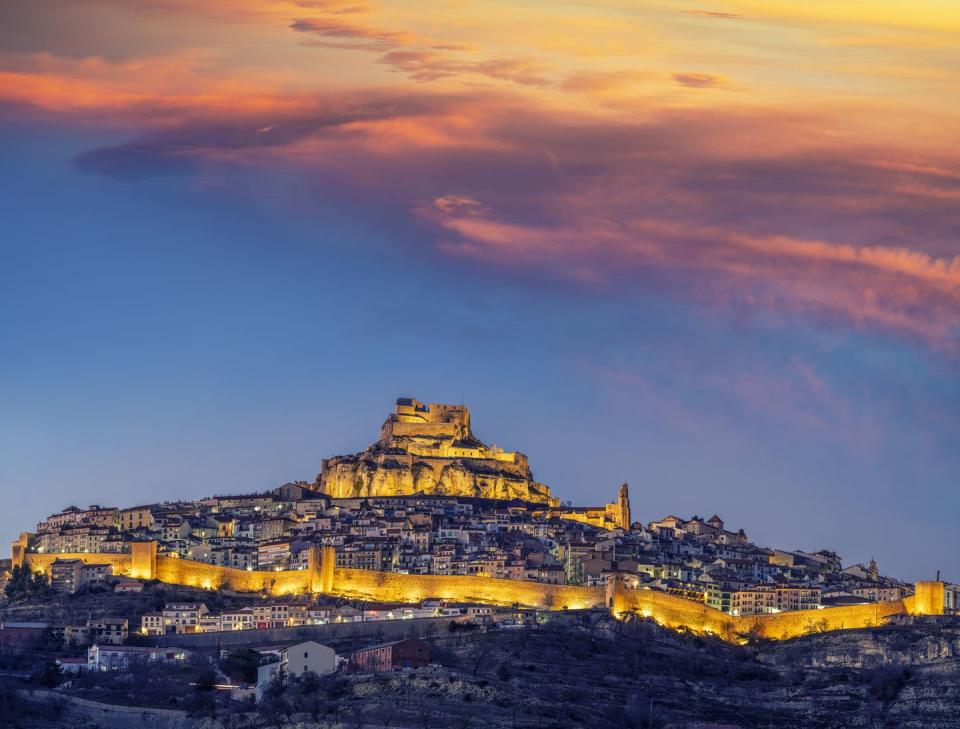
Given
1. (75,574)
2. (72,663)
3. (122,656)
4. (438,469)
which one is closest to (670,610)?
(122,656)

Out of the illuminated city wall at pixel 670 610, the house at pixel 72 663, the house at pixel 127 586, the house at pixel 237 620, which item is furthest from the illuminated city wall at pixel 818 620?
the house at pixel 72 663

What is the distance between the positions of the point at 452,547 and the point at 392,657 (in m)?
21.7

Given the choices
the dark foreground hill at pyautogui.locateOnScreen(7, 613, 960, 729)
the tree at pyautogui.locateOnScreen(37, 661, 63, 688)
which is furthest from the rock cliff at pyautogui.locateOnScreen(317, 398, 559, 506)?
the tree at pyautogui.locateOnScreen(37, 661, 63, 688)

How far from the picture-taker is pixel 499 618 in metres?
64.6

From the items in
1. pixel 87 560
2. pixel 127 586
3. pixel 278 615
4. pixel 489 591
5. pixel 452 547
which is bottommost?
pixel 278 615

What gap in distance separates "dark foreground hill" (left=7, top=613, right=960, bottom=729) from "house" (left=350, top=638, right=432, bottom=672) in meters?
0.54

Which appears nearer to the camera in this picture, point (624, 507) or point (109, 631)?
point (109, 631)

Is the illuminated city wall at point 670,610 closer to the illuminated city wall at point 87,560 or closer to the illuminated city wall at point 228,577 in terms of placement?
the illuminated city wall at point 228,577

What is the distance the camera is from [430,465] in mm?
93250

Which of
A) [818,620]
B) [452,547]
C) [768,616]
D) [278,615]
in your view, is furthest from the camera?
[452,547]

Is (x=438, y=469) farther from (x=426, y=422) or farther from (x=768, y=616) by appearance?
(x=768, y=616)

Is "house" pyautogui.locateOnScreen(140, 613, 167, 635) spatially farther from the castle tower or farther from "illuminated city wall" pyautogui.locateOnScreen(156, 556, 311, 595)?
the castle tower

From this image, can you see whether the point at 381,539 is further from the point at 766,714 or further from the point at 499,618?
the point at 766,714

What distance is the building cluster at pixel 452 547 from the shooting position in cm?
7212
